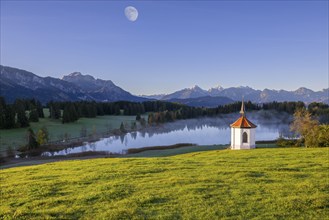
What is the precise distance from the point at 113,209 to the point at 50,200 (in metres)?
3.53

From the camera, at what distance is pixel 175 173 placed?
19.2 metres

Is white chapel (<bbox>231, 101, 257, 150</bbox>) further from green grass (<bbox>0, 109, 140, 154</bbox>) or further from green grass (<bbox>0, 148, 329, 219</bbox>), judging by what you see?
green grass (<bbox>0, 109, 140, 154</bbox>)

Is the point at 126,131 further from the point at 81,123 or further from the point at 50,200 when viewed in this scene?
the point at 50,200

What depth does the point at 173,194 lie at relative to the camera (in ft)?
46.1

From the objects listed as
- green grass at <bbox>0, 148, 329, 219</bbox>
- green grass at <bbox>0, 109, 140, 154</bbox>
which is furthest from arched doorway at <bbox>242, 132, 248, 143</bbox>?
green grass at <bbox>0, 109, 140, 154</bbox>

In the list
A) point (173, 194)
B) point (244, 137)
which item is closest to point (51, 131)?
point (244, 137)

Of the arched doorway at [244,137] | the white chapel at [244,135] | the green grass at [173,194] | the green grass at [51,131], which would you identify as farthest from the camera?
the green grass at [51,131]

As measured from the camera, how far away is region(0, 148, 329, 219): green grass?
1180 cm

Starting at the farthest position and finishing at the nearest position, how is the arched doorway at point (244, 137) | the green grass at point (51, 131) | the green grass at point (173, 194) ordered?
the green grass at point (51, 131) → the arched doorway at point (244, 137) → the green grass at point (173, 194)

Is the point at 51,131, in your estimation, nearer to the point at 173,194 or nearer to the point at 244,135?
the point at 244,135

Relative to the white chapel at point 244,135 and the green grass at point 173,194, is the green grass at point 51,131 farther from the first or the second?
the green grass at point 173,194

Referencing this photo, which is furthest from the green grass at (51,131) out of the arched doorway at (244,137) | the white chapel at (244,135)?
the arched doorway at (244,137)

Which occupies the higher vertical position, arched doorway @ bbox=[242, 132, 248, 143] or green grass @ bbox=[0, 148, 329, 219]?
arched doorway @ bbox=[242, 132, 248, 143]

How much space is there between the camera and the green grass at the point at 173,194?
1180 centimetres
